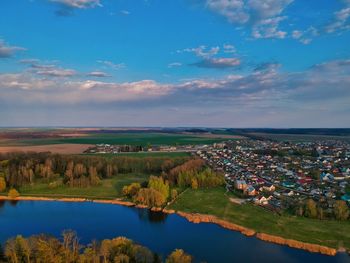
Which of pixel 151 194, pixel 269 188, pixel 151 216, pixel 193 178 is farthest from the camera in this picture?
pixel 193 178

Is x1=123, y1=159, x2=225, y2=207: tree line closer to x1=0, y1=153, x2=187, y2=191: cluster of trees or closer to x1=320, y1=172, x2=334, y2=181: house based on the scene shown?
x1=0, y1=153, x2=187, y2=191: cluster of trees

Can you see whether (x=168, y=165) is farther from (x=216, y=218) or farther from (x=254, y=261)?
(x=254, y=261)

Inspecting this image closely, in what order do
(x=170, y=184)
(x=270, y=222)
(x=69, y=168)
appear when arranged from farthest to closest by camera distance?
A: (x=69, y=168), (x=170, y=184), (x=270, y=222)

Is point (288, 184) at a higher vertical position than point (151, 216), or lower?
higher

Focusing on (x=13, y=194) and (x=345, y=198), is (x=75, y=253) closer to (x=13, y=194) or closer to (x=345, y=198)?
(x=13, y=194)

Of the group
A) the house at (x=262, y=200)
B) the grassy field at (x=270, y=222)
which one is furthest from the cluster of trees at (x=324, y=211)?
the house at (x=262, y=200)

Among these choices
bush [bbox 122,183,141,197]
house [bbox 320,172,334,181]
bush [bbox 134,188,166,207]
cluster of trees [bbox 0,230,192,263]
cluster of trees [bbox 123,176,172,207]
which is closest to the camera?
cluster of trees [bbox 0,230,192,263]

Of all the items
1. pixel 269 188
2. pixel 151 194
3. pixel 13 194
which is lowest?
pixel 13 194

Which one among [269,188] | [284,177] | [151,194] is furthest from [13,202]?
[284,177]

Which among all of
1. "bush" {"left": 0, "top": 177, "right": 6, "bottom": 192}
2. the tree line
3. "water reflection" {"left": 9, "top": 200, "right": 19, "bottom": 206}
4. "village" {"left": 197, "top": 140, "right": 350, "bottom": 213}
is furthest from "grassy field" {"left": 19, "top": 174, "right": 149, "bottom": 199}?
"village" {"left": 197, "top": 140, "right": 350, "bottom": 213}
